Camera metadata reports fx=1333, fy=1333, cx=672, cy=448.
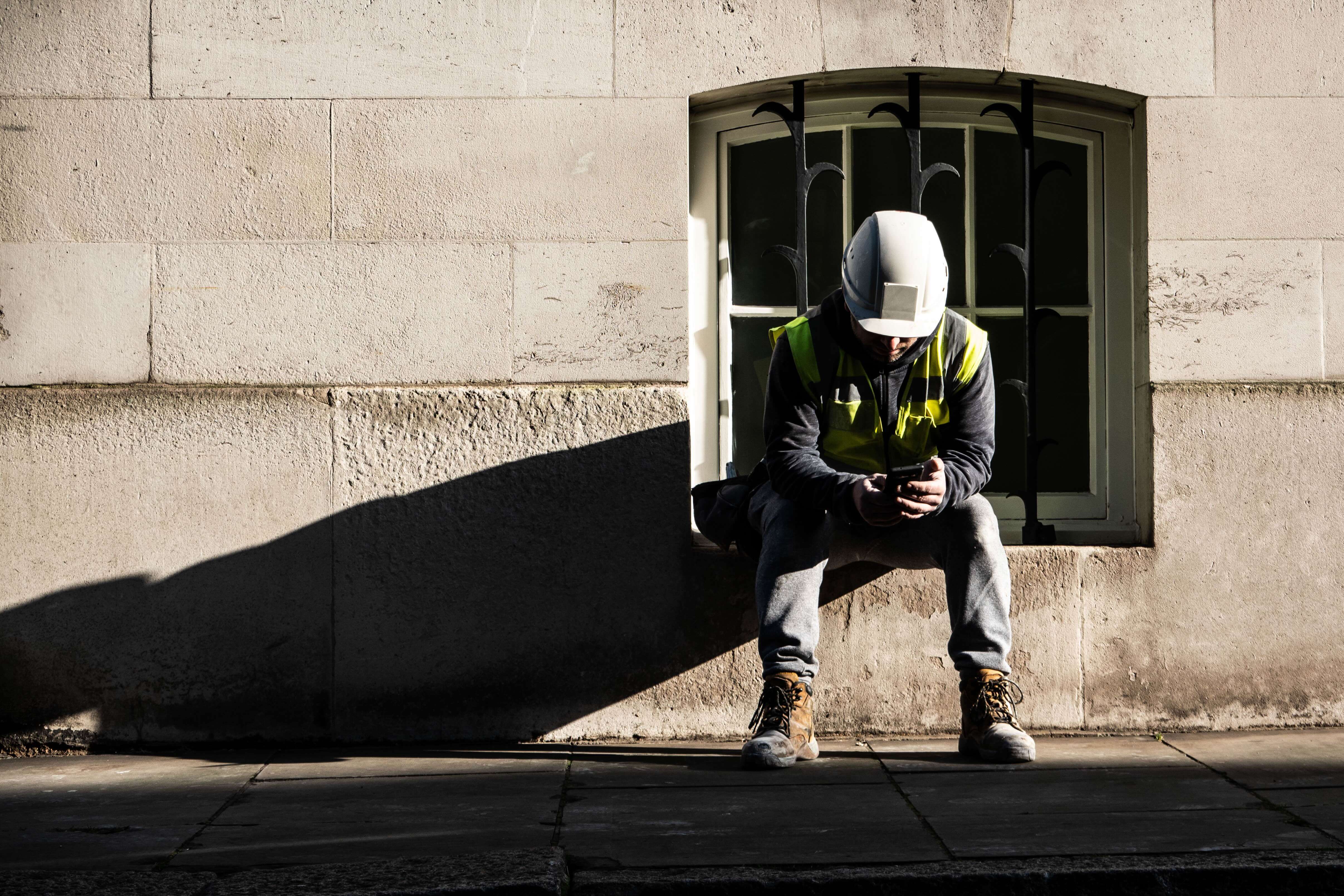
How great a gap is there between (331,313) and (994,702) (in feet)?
7.91

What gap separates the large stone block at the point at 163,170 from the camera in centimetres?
434

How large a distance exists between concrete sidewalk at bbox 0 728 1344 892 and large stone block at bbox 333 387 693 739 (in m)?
0.19

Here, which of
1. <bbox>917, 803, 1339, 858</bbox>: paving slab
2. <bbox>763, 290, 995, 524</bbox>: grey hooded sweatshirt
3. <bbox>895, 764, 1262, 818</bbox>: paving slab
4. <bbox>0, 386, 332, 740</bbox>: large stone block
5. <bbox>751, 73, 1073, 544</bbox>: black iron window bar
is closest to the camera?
<bbox>917, 803, 1339, 858</bbox>: paving slab

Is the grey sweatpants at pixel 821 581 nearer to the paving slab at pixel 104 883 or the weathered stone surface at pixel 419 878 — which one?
the weathered stone surface at pixel 419 878

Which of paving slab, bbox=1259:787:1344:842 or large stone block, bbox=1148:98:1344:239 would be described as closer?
paving slab, bbox=1259:787:1344:842

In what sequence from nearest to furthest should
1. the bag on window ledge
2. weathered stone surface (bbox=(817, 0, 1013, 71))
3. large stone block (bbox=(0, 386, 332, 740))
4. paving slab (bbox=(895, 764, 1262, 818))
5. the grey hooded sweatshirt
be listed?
paving slab (bbox=(895, 764, 1262, 818)) < the grey hooded sweatshirt < the bag on window ledge < large stone block (bbox=(0, 386, 332, 740)) < weathered stone surface (bbox=(817, 0, 1013, 71))

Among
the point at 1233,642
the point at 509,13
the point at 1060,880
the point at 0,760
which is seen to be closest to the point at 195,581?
the point at 0,760

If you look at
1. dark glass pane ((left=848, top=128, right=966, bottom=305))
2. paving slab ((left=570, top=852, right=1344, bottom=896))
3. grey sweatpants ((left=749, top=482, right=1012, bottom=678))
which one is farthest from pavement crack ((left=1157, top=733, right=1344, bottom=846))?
dark glass pane ((left=848, top=128, right=966, bottom=305))

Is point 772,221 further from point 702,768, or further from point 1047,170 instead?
point 702,768

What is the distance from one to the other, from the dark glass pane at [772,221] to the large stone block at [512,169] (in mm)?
393

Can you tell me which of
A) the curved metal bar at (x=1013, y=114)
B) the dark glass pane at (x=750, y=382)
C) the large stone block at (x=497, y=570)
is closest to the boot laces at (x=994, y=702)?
the large stone block at (x=497, y=570)

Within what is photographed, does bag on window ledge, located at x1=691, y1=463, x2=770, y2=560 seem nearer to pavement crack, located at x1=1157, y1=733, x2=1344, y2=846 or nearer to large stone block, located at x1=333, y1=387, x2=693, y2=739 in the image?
large stone block, located at x1=333, y1=387, x2=693, y2=739

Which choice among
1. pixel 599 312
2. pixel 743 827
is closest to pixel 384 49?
pixel 599 312

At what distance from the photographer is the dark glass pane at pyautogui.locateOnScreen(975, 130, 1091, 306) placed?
15.5ft
